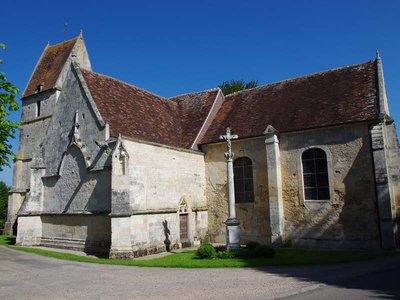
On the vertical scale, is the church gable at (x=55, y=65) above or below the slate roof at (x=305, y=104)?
above

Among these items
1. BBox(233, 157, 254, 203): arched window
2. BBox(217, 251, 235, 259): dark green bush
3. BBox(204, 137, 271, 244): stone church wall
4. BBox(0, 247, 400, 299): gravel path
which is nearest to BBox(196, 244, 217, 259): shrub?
BBox(217, 251, 235, 259): dark green bush

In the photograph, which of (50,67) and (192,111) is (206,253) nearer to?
(192,111)

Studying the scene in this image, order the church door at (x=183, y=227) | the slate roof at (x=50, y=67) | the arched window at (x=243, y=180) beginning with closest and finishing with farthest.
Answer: the church door at (x=183, y=227) < the arched window at (x=243, y=180) < the slate roof at (x=50, y=67)

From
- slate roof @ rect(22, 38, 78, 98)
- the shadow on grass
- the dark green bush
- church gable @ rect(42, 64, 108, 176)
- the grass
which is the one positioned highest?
slate roof @ rect(22, 38, 78, 98)

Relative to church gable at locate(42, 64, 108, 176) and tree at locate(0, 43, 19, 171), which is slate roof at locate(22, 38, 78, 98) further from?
tree at locate(0, 43, 19, 171)

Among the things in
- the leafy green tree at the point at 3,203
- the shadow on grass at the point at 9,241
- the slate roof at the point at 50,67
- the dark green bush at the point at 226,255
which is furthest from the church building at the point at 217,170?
the leafy green tree at the point at 3,203

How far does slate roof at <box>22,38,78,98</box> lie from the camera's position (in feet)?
109

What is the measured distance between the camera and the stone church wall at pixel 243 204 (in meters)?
A: 20.4

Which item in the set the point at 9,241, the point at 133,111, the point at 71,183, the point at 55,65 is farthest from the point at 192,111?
the point at 55,65

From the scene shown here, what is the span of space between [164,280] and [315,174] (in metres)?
11.3

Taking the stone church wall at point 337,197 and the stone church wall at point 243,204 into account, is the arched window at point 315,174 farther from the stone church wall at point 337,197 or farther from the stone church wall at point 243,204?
the stone church wall at point 243,204

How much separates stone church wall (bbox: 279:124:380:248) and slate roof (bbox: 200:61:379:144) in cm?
79

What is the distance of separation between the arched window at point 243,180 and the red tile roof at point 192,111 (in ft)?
11.1

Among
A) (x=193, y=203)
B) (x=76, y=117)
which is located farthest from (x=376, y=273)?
(x=76, y=117)
